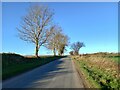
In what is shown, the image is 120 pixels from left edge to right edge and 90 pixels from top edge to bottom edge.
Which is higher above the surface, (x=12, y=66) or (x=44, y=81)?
(x=12, y=66)

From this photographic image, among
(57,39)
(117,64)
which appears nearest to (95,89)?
(117,64)

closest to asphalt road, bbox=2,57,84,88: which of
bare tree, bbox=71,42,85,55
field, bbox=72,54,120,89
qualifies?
field, bbox=72,54,120,89

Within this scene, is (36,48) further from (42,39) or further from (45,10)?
(45,10)

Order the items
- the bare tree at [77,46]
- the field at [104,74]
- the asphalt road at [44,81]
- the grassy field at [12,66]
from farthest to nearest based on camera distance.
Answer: the bare tree at [77,46], the grassy field at [12,66], the field at [104,74], the asphalt road at [44,81]

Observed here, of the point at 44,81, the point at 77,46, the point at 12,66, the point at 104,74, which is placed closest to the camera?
the point at 44,81

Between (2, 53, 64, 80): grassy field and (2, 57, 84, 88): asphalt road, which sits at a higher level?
(2, 53, 64, 80): grassy field

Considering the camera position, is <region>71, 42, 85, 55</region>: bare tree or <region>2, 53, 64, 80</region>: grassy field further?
<region>71, 42, 85, 55</region>: bare tree

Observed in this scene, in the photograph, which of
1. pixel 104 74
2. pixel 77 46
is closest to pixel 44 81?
pixel 104 74

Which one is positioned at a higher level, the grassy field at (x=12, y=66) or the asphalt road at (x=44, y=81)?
the grassy field at (x=12, y=66)

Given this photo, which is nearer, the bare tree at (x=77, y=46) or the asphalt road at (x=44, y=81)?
the asphalt road at (x=44, y=81)

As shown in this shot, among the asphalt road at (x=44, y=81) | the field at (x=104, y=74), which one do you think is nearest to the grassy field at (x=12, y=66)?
the asphalt road at (x=44, y=81)

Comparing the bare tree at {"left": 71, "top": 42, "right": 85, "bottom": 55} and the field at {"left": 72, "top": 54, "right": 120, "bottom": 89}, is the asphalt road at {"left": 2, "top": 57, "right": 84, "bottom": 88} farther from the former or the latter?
the bare tree at {"left": 71, "top": 42, "right": 85, "bottom": 55}

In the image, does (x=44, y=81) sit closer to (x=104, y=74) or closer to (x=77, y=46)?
(x=104, y=74)

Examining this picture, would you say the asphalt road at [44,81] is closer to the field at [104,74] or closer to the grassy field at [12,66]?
the field at [104,74]
